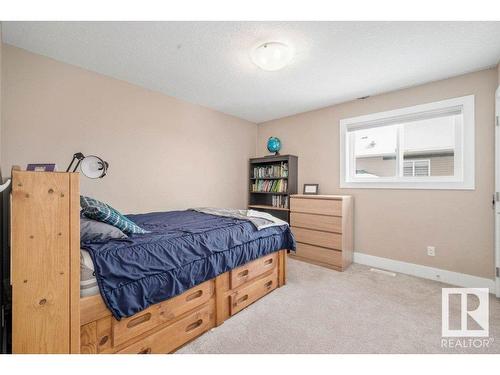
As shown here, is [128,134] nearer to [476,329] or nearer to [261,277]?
[261,277]

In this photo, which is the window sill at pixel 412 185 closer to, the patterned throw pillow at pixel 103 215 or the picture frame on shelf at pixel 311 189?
the picture frame on shelf at pixel 311 189

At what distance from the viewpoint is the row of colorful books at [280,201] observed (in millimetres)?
3720

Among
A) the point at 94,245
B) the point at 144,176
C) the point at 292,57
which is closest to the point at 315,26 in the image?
the point at 292,57

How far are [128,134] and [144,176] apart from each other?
53 cm

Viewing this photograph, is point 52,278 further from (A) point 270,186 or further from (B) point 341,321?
(A) point 270,186

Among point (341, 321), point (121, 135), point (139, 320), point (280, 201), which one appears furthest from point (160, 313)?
point (280, 201)

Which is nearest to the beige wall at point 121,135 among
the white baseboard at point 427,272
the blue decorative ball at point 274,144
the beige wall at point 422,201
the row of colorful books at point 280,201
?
the blue decorative ball at point 274,144

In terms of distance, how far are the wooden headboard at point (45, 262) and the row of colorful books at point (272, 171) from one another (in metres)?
3.05

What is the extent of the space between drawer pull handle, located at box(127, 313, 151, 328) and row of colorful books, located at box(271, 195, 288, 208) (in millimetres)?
2669

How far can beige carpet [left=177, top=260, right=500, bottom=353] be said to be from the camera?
1.48 m

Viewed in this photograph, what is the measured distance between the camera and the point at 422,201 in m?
2.65

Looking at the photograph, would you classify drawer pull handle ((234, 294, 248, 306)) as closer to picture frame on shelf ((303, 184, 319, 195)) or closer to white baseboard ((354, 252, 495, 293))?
white baseboard ((354, 252, 495, 293))

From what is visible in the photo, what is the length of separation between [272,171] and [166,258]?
2.77 meters

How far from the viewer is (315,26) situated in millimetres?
1669
